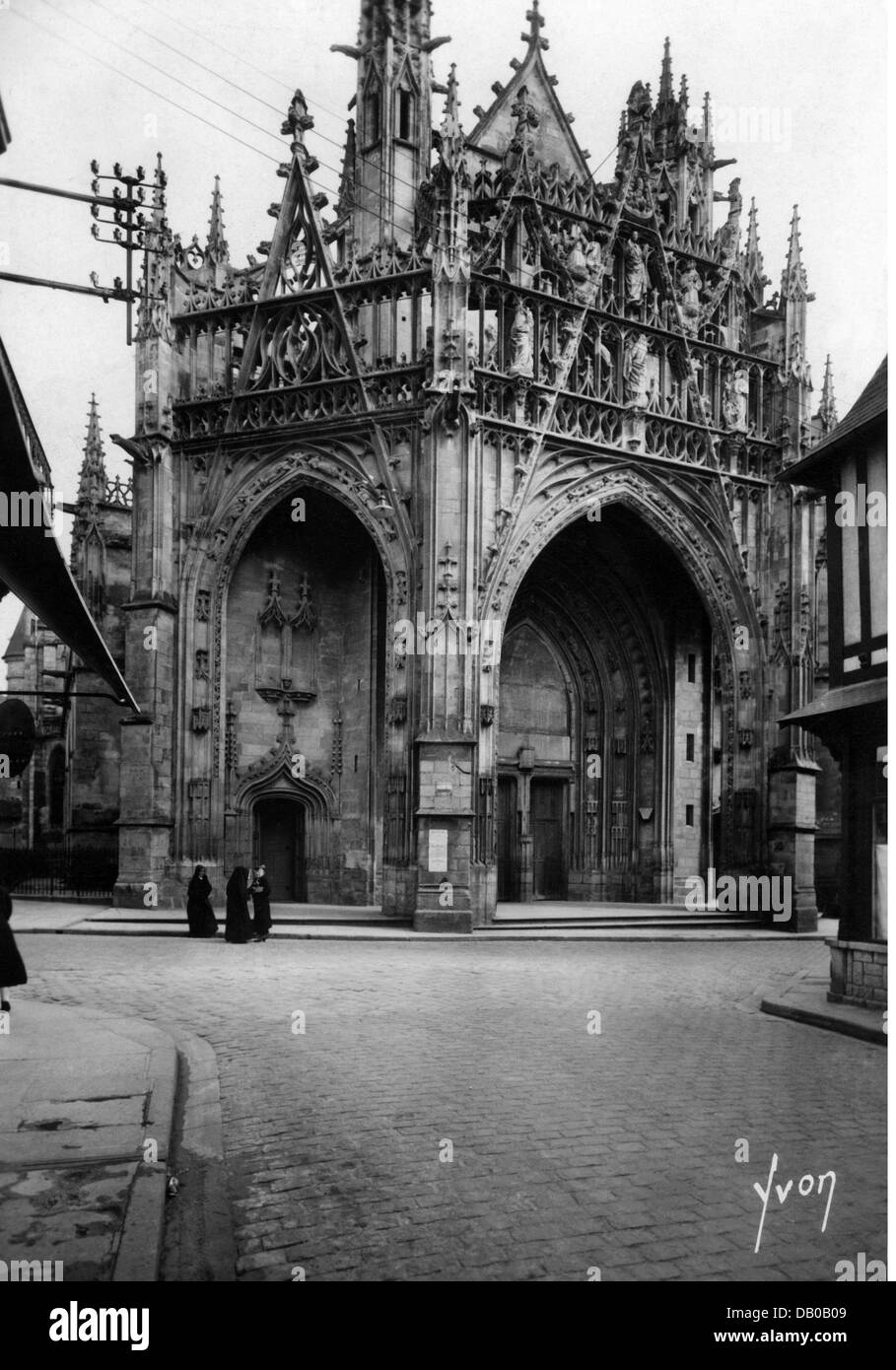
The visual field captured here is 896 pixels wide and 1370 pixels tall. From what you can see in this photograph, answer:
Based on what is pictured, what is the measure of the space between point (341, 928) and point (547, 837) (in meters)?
8.80

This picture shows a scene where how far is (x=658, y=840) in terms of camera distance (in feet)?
87.7

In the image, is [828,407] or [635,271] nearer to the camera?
[635,271]

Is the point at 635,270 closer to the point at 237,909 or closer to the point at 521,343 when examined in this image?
the point at 521,343

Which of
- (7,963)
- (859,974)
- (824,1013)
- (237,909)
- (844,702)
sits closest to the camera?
(7,963)

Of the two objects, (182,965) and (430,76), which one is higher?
(430,76)

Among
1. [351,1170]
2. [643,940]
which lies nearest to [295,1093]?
[351,1170]

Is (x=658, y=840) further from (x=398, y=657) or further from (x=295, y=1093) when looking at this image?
(x=295, y=1093)

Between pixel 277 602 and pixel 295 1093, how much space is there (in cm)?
1794

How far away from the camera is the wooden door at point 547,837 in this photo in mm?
27062

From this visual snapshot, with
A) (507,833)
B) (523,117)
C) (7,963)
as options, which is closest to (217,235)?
(523,117)

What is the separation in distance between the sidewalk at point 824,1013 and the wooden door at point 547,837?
1424cm

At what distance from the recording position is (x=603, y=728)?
90.3ft

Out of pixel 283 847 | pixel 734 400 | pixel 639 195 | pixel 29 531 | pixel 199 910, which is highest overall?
pixel 639 195

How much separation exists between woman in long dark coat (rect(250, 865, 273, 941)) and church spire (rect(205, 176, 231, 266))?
1404cm
